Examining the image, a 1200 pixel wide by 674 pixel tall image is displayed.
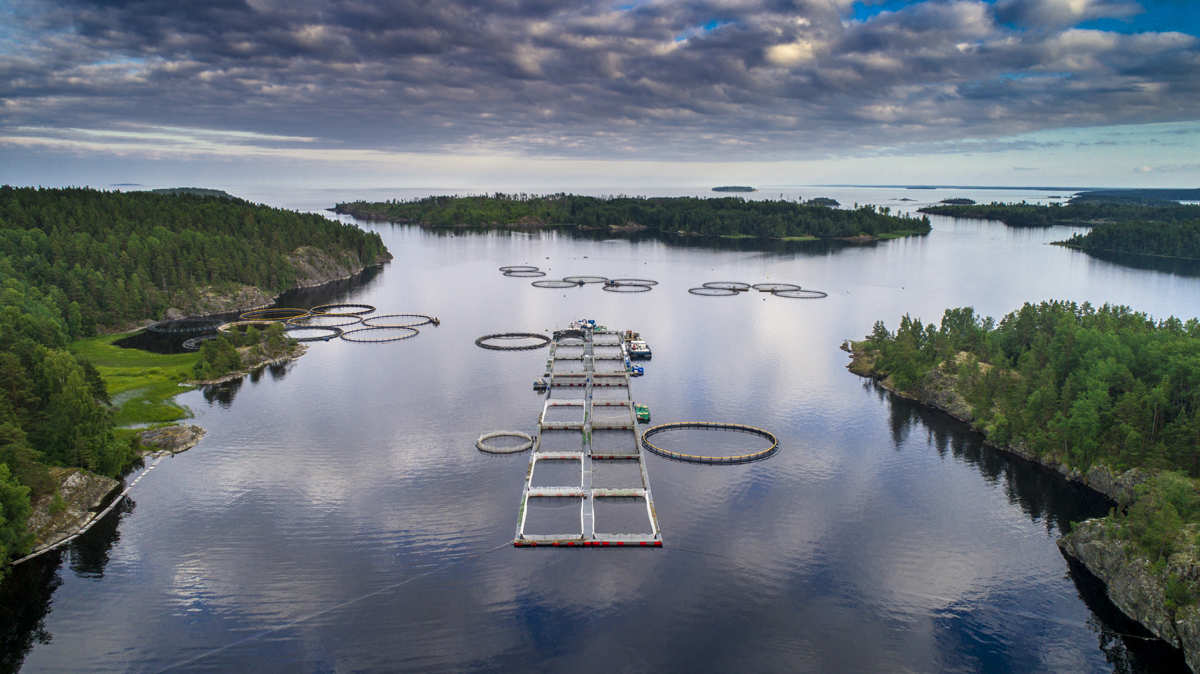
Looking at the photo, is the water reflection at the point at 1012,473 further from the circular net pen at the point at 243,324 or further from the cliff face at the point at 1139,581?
the circular net pen at the point at 243,324

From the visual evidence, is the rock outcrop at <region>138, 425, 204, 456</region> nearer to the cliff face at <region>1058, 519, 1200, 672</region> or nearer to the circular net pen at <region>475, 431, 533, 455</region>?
the circular net pen at <region>475, 431, 533, 455</region>

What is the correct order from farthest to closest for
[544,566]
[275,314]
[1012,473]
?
1. [275,314]
2. [1012,473]
3. [544,566]

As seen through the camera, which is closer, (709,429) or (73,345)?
(709,429)

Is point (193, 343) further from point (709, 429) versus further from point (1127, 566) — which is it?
point (1127, 566)

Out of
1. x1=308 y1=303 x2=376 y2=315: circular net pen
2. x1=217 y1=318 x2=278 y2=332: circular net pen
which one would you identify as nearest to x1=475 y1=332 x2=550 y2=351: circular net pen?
x1=308 y1=303 x2=376 y2=315: circular net pen

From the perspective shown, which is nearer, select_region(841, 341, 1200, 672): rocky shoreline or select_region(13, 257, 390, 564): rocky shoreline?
select_region(841, 341, 1200, 672): rocky shoreline

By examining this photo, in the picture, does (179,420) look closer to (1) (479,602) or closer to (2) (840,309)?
(1) (479,602)

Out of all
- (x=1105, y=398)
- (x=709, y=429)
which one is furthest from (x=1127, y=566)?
(x=709, y=429)
